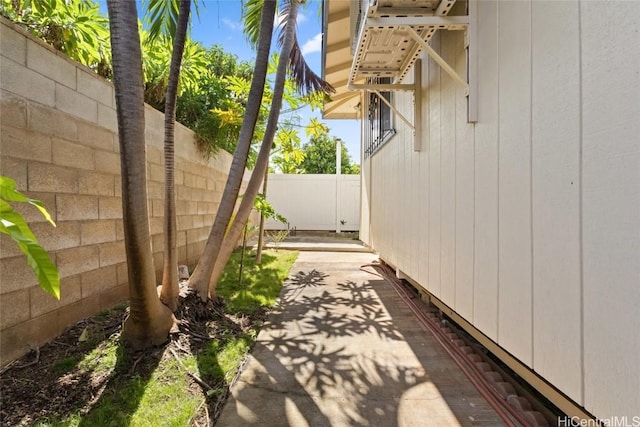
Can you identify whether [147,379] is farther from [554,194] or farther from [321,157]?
[321,157]

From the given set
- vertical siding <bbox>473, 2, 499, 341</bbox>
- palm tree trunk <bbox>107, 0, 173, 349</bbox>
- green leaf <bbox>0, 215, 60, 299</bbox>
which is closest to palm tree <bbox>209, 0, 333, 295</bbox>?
palm tree trunk <bbox>107, 0, 173, 349</bbox>

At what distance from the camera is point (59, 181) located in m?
2.82

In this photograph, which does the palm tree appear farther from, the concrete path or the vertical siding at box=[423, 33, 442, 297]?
the vertical siding at box=[423, 33, 442, 297]

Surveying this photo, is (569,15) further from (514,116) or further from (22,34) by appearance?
(22,34)

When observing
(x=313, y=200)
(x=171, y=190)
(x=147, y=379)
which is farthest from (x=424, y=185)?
(x=313, y=200)

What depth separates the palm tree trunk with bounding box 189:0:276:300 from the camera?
364 cm

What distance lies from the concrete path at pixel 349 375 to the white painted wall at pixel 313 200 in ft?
28.0

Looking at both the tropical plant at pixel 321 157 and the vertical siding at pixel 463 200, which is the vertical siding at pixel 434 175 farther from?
the tropical plant at pixel 321 157

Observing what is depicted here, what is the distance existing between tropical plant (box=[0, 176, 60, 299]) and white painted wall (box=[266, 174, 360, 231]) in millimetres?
11750

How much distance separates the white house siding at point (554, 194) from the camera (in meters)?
1.35

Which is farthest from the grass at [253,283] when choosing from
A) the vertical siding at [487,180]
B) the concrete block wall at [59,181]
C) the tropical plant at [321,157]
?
the tropical plant at [321,157]

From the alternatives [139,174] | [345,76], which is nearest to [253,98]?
[139,174]

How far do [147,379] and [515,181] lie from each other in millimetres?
2762

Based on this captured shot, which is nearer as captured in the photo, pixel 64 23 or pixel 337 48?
pixel 64 23
